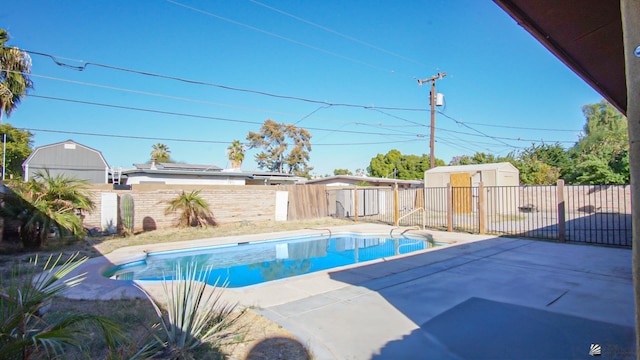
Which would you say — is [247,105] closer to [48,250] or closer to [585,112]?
[48,250]

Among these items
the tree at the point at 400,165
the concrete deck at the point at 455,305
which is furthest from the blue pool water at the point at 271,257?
the tree at the point at 400,165

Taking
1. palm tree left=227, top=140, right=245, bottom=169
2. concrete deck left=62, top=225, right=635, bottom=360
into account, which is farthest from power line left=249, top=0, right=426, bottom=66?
palm tree left=227, top=140, right=245, bottom=169

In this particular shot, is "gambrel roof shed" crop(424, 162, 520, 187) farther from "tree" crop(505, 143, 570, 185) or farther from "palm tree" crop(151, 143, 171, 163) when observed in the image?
"palm tree" crop(151, 143, 171, 163)

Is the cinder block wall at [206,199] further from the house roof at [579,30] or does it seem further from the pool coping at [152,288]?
the house roof at [579,30]

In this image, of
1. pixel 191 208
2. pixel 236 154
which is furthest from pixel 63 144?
pixel 191 208

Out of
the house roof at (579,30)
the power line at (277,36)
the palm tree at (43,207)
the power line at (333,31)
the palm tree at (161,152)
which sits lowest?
the palm tree at (43,207)

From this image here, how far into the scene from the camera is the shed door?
1686 cm

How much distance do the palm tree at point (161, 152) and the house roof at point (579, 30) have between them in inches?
1670

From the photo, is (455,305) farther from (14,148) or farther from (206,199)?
(14,148)

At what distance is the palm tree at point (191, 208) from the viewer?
41.2 feet

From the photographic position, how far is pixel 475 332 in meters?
3.49

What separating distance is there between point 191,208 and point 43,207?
499 cm

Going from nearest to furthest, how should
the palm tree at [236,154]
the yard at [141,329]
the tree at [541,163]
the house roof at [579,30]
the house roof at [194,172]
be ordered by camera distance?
the house roof at [579,30] → the yard at [141,329] → the house roof at [194,172] → the tree at [541,163] → the palm tree at [236,154]

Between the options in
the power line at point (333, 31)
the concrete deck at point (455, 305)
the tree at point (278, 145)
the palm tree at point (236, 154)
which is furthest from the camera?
the tree at point (278, 145)
